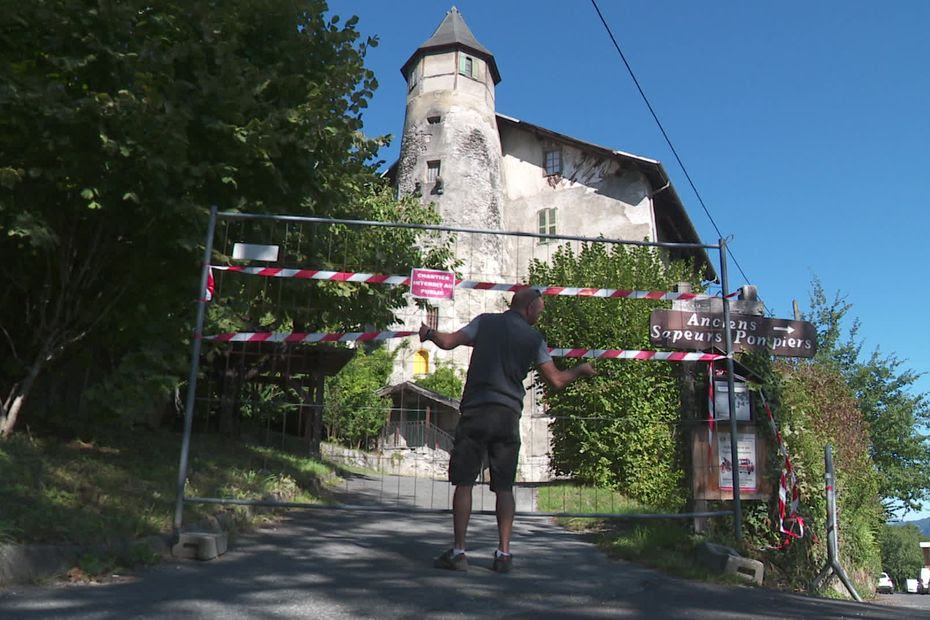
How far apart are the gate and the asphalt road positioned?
Result: 0.44 meters

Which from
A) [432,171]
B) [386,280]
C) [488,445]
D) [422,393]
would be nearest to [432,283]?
[386,280]

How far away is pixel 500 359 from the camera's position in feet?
15.8

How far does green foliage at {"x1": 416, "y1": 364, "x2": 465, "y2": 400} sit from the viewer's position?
3148 cm

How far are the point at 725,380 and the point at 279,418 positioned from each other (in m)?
17.7

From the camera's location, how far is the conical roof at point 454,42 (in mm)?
36094

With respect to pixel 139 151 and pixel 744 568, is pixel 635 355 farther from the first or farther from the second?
pixel 139 151

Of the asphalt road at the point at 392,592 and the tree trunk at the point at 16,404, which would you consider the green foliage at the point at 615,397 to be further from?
the tree trunk at the point at 16,404

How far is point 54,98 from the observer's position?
21.2 feet

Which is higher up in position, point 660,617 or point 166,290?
point 166,290

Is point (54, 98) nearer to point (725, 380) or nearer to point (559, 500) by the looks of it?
point (725, 380)

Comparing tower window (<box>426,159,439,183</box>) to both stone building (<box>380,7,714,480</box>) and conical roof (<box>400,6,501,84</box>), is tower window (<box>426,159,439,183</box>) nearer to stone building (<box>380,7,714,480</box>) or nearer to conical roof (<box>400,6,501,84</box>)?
stone building (<box>380,7,714,480</box>)

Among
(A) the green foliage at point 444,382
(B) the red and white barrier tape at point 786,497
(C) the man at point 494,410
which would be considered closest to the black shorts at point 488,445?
(C) the man at point 494,410

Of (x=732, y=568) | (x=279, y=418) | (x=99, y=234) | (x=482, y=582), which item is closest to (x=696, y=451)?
(x=732, y=568)

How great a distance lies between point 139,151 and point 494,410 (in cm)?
407
